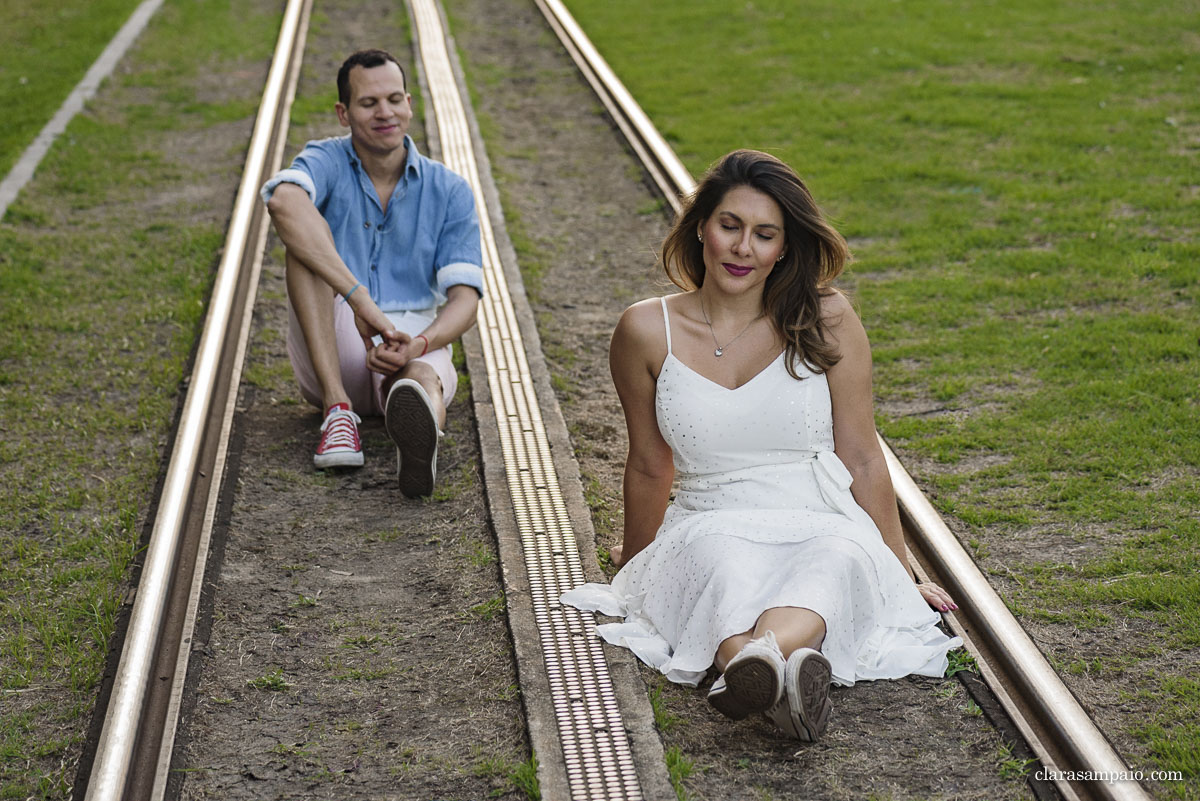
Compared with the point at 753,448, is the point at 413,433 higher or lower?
lower

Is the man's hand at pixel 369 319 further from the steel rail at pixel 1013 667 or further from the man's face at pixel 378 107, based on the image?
the steel rail at pixel 1013 667

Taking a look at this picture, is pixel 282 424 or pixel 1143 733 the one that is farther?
pixel 282 424

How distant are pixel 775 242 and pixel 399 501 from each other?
1980 mm

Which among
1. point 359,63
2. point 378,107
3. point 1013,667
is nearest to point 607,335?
point 378,107

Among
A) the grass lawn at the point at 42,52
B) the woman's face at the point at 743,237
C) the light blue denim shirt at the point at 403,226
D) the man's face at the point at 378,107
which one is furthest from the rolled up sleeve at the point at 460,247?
the grass lawn at the point at 42,52

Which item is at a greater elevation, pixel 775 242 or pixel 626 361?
pixel 775 242

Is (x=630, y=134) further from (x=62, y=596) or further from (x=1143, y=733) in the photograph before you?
(x=1143, y=733)

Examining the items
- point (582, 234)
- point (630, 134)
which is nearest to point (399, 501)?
point (582, 234)

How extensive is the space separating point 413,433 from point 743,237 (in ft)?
5.39

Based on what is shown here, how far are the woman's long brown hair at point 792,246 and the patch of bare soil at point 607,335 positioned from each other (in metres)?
1.10

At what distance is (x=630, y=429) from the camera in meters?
4.30

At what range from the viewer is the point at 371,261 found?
5.62 meters

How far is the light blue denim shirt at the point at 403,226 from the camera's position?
554 cm

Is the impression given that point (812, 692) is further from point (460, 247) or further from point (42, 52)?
point (42, 52)
